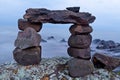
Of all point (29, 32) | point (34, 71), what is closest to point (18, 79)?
point (34, 71)

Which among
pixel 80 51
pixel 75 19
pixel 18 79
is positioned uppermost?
pixel 75 19

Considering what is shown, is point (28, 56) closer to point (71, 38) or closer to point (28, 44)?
point (28, 44)

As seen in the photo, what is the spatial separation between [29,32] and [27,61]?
122 cm

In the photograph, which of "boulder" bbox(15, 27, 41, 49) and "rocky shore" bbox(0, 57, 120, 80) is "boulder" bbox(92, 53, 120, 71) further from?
"boulder" bbox(15, 27, 41, 49)

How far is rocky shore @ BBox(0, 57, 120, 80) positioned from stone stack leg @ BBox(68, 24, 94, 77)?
29 centimetres

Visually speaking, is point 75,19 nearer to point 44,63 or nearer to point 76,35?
point 76,35

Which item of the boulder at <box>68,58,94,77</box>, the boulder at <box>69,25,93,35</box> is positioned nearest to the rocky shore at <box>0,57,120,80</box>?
the boulder at <box>68,58,94,77</box>

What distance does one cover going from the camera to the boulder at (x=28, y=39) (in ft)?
54.4

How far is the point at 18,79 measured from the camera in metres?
17.0

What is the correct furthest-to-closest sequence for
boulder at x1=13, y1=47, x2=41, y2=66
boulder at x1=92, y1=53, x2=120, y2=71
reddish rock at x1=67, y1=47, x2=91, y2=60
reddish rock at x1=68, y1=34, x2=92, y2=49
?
1. boulder at x1=92, y1=53, x2=120, y2=71
2. boulder at x1=13, y1=47, x2=41, y2=66
3. reddish rock at x1=67, y1=47, x2=91, y2=60
4. reddish rock at x1=68, y1=34, x2=92, y2=49

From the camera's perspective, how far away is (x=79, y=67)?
16625 mm

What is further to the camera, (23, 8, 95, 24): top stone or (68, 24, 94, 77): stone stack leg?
(68, 24, 94, 77): stone stack leg

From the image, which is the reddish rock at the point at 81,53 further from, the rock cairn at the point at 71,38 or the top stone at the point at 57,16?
the top stone at the point at 57,16

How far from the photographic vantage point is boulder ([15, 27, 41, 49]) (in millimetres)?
16594
